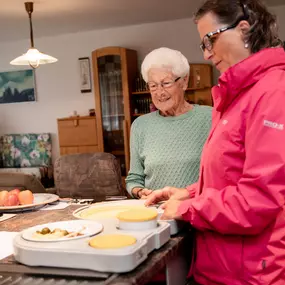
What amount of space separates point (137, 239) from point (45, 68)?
5789 millimetres

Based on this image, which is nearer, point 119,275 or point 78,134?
point 119,275

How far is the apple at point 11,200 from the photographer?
1843 mm

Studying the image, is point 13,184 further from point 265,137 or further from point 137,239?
point 265,137

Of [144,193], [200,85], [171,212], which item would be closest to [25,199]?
[144,193]

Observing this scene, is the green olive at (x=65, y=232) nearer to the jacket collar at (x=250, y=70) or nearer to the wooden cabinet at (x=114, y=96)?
the jacket collar at (x=250, y=70)

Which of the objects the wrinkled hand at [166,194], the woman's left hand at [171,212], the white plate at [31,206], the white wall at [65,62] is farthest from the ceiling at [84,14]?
the woman's left hand at [171,212]

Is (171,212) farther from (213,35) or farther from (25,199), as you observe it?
(25,199)

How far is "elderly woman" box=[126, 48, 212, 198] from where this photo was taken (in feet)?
6.57

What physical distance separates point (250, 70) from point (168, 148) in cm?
86

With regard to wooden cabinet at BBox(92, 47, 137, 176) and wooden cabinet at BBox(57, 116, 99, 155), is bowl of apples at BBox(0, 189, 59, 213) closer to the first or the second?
wooden cabinet at BBox(92, 47, 137, 176)

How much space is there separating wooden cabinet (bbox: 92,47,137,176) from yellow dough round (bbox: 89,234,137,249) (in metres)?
4.58

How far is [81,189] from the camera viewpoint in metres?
2.72

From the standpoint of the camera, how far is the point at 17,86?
6715 millimetres

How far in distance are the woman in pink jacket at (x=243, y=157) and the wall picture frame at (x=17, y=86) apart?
18.3ft
